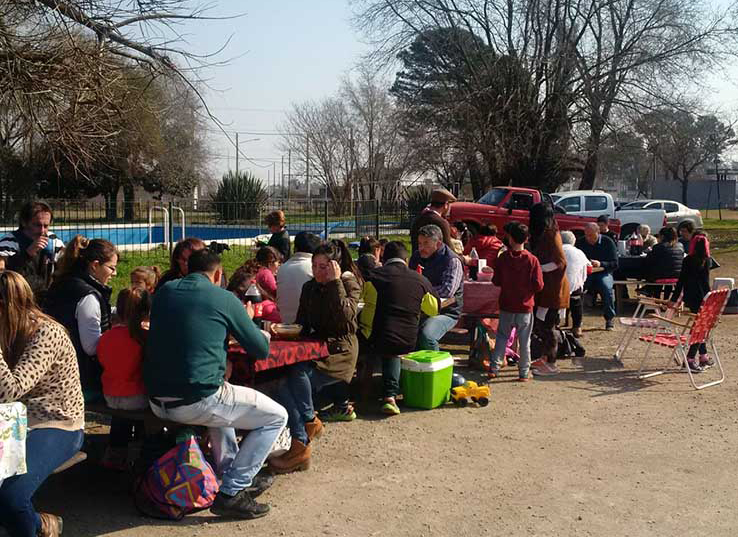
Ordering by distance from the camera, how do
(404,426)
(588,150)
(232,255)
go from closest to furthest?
1. (404,426)
2. (232,255)
3. (588,150)

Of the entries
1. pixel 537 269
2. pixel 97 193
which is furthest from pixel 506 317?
pixel 97 193

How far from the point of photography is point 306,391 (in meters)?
5.56

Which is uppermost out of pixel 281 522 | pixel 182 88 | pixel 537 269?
pixel 182 88

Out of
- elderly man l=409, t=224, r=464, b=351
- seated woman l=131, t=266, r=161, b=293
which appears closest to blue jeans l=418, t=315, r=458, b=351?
elderly man l=409, t=224, r=464, b=351

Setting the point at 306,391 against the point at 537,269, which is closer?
the point at 306,391

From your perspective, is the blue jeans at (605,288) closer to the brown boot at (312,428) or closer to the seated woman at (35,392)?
the brown boot at (312,428)

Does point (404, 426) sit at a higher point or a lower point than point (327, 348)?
lower

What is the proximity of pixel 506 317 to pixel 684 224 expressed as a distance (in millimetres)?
3211

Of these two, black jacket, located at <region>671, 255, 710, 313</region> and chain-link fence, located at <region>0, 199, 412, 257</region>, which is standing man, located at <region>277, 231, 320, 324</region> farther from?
chain-link fence, located at <region>0, 199, 412, 257</region>

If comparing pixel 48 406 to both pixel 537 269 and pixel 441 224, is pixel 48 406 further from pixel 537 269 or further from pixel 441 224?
Answer: pixel 441 224

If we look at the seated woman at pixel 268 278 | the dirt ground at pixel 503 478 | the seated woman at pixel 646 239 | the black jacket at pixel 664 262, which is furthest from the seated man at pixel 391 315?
the seated woman at pixel 646 239

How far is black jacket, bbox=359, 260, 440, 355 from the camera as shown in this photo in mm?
6566

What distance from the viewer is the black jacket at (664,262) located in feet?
38.2

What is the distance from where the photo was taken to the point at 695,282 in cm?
859
